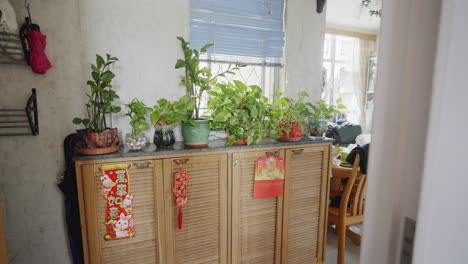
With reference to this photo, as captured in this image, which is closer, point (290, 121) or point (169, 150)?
point (169, 150)

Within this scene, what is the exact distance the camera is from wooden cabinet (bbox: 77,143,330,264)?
142 cm

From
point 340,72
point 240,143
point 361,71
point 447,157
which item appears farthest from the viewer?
point 361,71

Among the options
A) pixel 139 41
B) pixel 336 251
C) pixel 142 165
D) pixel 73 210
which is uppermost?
pixel 139 41

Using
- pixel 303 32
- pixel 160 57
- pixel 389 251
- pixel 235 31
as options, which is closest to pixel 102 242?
pixel 160 57

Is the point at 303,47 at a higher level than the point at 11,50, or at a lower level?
higher

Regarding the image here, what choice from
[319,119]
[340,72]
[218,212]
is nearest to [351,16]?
[340,72]

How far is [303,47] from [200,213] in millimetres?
1783

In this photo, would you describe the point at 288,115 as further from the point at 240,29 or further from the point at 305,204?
the point at 240,29

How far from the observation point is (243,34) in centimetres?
209

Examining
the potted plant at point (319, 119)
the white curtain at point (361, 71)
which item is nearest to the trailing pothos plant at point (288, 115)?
the potted plant at point (319, 119)

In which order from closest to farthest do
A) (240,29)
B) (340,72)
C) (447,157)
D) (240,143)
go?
(447,157), (240,143), (240,29), (340,72)

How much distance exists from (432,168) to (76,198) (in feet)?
5.58

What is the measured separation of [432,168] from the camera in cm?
29

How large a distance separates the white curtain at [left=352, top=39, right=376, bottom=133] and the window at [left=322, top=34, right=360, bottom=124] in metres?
0.07
